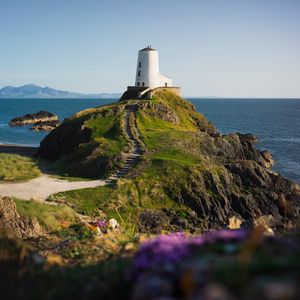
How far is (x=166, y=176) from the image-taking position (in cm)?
4219

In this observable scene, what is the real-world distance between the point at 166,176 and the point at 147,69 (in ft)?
143

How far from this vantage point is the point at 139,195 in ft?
127

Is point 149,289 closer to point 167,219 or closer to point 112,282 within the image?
point 112,282

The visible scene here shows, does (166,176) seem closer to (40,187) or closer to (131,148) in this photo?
(131,148)

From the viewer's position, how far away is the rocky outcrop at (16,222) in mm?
20716

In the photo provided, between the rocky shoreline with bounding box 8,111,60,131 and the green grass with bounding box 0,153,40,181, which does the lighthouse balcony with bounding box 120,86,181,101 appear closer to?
the green grass with bounding box 0,153,40,181

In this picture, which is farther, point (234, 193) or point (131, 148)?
point (131, 148)

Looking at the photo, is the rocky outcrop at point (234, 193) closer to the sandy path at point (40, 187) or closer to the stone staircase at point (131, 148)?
the stone staircase at point (131, 148)

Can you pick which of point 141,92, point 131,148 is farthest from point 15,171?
point 141,92

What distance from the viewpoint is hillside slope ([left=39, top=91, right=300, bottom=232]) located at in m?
36.2

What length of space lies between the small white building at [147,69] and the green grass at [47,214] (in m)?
54.6

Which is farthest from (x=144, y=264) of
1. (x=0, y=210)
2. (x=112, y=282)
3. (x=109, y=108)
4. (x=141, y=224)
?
(x=109, y=108)

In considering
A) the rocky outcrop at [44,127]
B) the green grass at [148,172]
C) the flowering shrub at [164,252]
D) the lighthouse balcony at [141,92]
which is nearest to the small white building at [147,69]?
the lighthouse balcony at [141,92]

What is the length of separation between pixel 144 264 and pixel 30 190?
1207 inches
